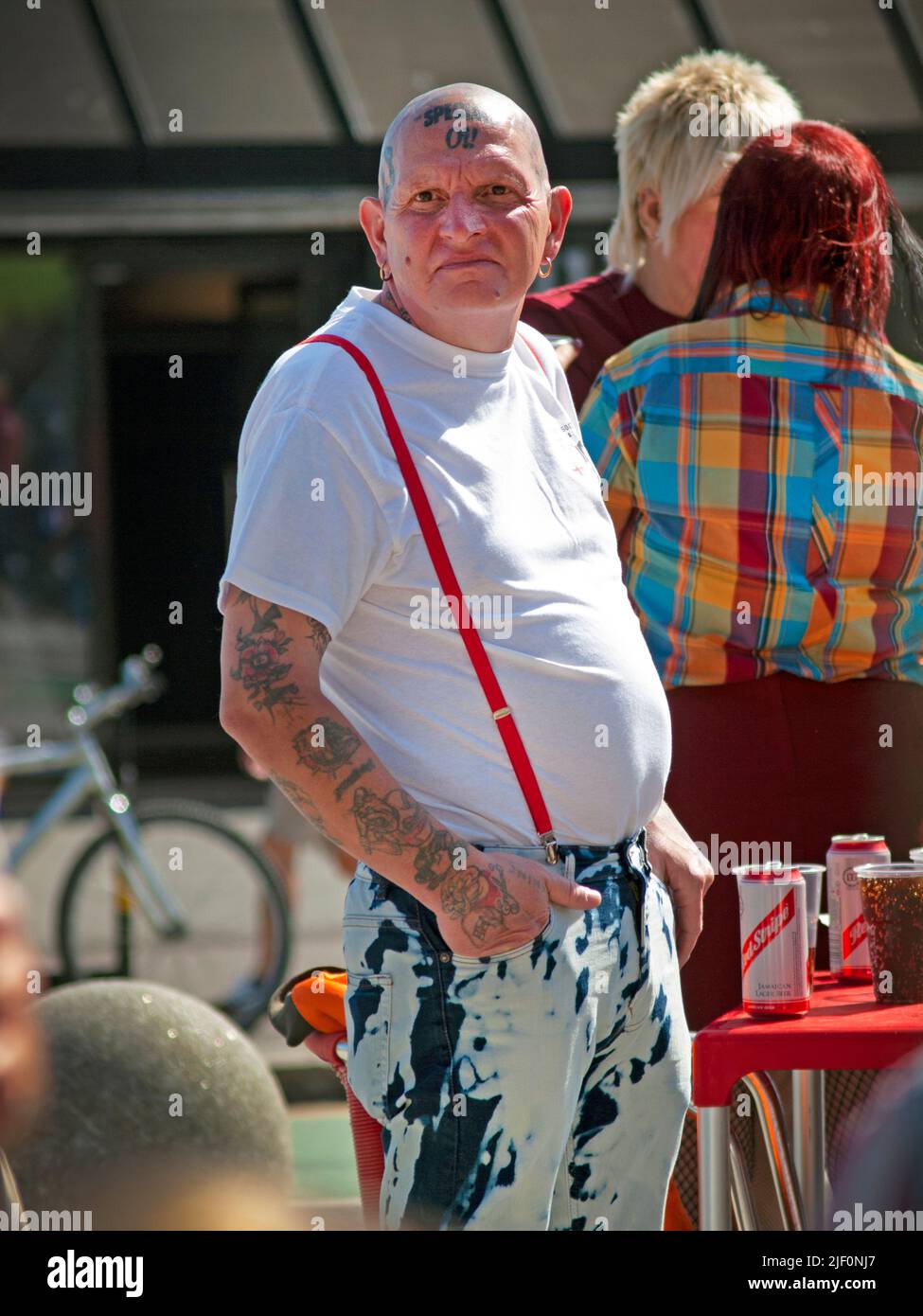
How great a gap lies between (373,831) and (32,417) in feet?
26.4

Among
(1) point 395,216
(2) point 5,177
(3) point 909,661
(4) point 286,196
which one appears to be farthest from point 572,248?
(1) point 395,216

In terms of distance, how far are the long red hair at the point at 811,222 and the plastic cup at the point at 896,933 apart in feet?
3.12

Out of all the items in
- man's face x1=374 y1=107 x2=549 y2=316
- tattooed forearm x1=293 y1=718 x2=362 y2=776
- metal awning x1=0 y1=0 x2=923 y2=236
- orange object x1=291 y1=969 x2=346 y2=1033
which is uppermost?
metal awning x1=0 y1=0 x2=923 y2=236

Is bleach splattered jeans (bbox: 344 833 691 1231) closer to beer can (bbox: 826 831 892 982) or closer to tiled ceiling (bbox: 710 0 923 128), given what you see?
beer can (bbox: 826 831 892 982)

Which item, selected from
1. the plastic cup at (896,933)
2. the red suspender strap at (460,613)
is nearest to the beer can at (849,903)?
the plastic cup at (896,933)

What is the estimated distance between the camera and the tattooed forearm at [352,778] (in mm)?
2076

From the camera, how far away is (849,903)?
9.05 ft

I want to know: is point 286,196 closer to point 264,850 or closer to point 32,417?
point 32,417

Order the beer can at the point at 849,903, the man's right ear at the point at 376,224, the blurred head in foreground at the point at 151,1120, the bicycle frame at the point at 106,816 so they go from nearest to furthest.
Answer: the man's right ear at the point at 376,224, the beer can at the point at 849,903, the blurred head in foreground at the point at 151,1120, the bicycle frame at the point at 106,816

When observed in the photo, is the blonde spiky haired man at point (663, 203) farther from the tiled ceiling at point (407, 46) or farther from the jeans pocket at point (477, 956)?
the tiled ceiling at point (407, 46)

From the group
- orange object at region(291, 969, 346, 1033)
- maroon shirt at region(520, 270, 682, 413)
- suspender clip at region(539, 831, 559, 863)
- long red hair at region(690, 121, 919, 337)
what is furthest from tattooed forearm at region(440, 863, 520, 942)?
maroon shirt at region(520, 270, 682, 413)

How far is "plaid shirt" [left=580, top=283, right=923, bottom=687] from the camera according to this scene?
2.92 m

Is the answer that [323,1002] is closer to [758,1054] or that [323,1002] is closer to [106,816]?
[758,1054]

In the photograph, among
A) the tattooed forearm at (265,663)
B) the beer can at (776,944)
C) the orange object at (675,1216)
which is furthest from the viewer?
the orange object at (675,1216)
